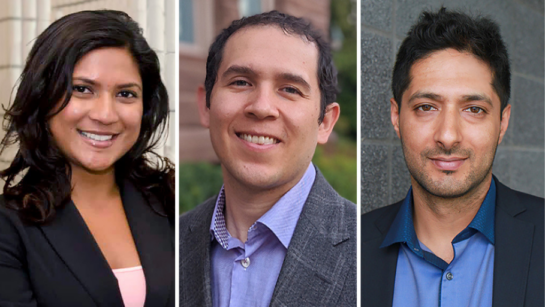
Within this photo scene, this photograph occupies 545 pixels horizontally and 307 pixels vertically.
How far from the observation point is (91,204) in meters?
2.02

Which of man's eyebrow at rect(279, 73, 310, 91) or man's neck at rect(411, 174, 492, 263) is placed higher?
man's eyebrow at rect(279, 73, 310, 91)

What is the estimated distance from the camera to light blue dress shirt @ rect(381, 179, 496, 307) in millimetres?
2152

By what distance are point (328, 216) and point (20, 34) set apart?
1.43 metres

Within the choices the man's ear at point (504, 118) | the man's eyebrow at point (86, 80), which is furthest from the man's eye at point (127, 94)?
the man's ear at point (504, 118)

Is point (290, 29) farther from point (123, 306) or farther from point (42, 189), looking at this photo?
point (123, 306)

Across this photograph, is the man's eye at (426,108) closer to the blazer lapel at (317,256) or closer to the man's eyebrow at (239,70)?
the blazer lapel at (317,256)

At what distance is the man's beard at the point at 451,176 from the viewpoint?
2141 millimetres

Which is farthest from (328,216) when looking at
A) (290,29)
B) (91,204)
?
(91,204)

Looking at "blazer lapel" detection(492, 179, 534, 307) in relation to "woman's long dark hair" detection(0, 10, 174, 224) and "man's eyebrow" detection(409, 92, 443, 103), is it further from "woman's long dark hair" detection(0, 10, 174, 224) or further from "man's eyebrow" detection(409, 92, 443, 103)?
"woman's long dark hair" detection(0, 10, 174, 224)

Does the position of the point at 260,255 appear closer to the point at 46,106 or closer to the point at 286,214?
the point at 286,214

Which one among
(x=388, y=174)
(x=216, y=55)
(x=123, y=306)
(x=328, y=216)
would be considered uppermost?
(x=216, y=55)

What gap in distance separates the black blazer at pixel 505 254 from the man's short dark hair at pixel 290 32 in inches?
23.9

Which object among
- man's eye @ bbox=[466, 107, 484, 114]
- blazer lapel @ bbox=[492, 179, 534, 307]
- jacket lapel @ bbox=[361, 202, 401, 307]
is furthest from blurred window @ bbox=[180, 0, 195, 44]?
blazer lapel @ bbox=[492, 179, 534, 307]

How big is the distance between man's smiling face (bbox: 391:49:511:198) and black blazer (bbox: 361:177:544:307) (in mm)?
202
